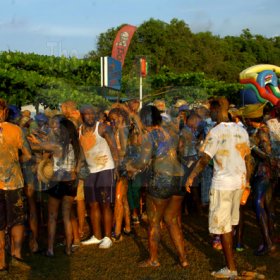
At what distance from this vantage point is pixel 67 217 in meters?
5.55

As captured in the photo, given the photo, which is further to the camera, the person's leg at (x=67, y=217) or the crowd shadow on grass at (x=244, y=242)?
the person's leg at (x=67, y=217)

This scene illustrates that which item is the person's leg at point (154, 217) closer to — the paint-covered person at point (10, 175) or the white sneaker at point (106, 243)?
the white sneaker at point (106, 243)

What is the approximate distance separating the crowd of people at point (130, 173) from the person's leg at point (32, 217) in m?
0.01

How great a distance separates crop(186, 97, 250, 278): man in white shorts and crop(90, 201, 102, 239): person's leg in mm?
1660

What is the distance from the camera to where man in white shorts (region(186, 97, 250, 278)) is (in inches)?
177

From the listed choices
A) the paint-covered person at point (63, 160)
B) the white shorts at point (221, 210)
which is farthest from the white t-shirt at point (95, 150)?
the white shorts at point (221, 210)

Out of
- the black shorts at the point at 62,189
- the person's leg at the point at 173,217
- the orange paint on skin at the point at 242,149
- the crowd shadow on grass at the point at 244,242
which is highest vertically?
the orange paint on skin at the point at 242,149

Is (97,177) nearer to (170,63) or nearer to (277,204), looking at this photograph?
(277,204)

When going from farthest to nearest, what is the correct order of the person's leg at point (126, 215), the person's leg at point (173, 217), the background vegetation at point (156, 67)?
the background vegetation at point (156, 67)
the person's leg at point (126, 215)
the person's leg at point (173, 217)

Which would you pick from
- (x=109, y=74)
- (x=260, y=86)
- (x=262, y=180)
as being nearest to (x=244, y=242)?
(x=262, y=180)

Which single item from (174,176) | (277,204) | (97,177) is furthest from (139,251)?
(277,204)

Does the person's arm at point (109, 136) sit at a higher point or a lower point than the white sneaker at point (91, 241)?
higher

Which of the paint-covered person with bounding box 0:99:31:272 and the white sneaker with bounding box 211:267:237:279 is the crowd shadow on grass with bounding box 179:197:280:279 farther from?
the paint-covered person with bounding box 0:99:31:272

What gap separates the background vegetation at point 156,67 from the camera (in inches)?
445
